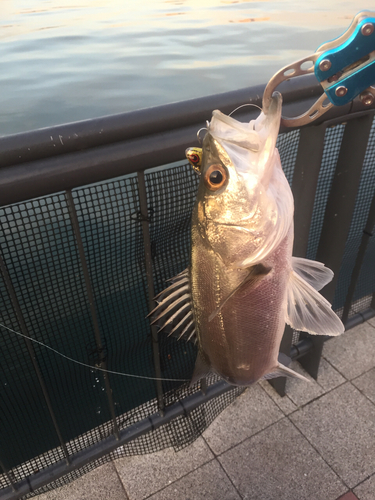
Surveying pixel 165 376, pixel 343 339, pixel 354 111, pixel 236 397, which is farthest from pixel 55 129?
pixel 343 339


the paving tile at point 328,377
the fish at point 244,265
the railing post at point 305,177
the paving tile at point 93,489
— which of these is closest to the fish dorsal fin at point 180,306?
the fish at point 244,265

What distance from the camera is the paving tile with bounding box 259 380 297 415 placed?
3022mm

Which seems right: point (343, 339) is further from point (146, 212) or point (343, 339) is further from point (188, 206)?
point (146, 212)

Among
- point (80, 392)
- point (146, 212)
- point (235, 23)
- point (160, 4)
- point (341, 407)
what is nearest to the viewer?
point (146, 212)

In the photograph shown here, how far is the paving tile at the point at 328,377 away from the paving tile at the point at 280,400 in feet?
1.11

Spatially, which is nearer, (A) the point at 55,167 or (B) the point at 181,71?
(A) the point at 55,167

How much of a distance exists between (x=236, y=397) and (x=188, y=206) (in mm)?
1860

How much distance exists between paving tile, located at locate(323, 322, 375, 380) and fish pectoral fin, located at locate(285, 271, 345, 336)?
77.0 inches

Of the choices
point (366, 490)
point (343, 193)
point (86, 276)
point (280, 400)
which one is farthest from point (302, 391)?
point (86, 276)

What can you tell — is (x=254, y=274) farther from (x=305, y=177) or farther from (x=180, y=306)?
(x=305, y=177)

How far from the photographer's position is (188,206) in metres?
2.08

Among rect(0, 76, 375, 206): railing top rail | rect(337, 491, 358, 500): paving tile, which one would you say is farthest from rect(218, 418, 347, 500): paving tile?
rect(0, 76, 375, 206): railing top rail

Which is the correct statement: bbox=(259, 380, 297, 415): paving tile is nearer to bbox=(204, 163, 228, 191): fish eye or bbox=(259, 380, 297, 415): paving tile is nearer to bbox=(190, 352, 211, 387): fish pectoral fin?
bbox=(190, 352, 211, 387): fish pectoral fin

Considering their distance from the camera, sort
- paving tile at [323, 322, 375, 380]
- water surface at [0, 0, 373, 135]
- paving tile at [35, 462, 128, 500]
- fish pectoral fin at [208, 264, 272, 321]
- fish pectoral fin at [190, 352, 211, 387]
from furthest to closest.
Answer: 1. water surface at [0, 0, 373, 135]
2. paving tile at [323, 322, 375, 380]
3. paving tile at [35, 462, 128, 500]
4. fish pectoral fin at [190, 352, 211, 387]
5. fish pectoral fin at [208, 264, 272, 321]
